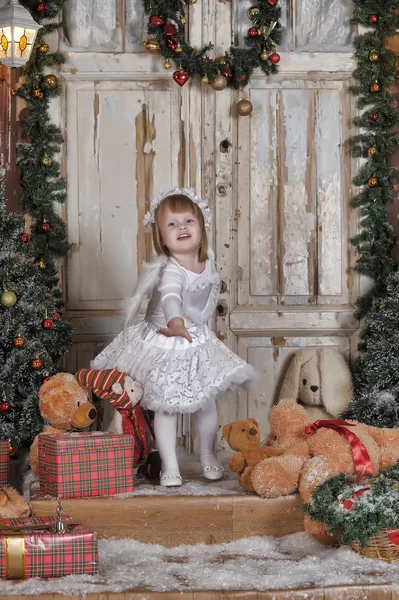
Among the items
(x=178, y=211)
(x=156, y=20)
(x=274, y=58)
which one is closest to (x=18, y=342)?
(x=178, y=211)

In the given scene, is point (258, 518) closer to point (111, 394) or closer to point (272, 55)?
point (111, 394)

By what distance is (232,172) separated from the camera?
542cm

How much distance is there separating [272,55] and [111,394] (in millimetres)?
2198

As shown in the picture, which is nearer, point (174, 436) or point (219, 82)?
point (174, 436)

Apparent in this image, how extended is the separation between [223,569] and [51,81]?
2995mm

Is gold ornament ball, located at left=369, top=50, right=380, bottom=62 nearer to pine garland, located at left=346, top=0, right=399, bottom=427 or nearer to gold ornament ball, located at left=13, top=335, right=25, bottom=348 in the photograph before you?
pine garland, located at left=346, top=0, right=399, bottom=427

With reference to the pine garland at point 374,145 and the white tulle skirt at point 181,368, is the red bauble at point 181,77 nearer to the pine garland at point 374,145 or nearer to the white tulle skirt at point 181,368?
the pine garland at point 374,145

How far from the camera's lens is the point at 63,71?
5.38 metres

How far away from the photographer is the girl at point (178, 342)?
161 inches

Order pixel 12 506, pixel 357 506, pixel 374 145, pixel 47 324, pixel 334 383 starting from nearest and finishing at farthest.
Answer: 1. pixel 357 506
2. pixel 12 506
3. pixel 47 324
4. pixel 334 383
5. pixel 374 145

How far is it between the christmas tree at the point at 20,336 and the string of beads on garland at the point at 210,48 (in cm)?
129

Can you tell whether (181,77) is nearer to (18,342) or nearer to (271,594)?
(18,342)

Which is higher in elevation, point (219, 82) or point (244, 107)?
point (219, 82)

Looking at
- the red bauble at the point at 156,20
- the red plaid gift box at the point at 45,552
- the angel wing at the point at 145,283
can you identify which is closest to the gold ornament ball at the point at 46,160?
the red bauble at the point at 156,20
